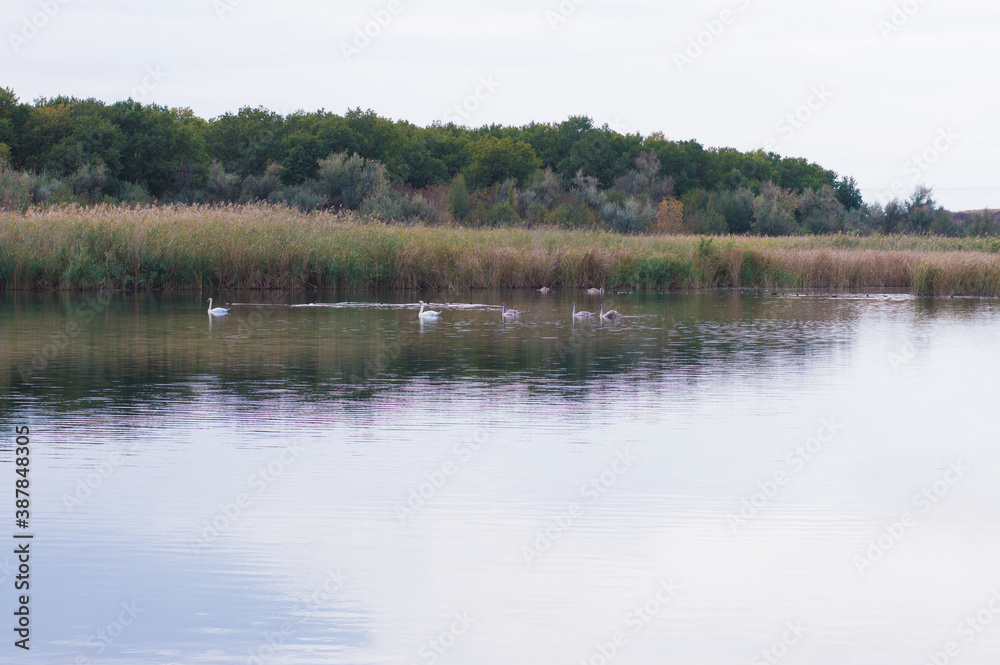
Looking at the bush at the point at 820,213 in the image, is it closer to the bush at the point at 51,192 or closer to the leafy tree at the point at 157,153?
the leafy tree at the point at 157,153

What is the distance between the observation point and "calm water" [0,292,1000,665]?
4879 millimetres

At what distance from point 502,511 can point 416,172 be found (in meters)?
57.6

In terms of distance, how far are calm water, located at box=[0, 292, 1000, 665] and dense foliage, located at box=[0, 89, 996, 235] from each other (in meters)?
27.0

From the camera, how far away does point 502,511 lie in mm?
6637

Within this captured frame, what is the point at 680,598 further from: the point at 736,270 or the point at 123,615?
the point at 736,270

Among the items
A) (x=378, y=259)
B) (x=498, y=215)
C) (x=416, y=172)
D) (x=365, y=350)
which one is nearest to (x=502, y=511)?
(x=365, y=350)

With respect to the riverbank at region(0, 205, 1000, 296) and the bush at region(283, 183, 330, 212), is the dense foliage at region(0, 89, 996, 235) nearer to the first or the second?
the bush at region(283, 183, 330, 212)

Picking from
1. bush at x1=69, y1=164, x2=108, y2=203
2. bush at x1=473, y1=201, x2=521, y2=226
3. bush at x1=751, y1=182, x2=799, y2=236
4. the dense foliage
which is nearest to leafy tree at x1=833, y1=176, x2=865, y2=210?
the dense foliage

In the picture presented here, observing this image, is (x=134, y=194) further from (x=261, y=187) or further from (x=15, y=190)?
(x=15, y=190)

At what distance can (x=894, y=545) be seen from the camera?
6.14m

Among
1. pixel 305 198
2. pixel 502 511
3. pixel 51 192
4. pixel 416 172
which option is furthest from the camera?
pixel 416 172

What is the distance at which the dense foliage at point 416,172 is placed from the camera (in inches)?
1898

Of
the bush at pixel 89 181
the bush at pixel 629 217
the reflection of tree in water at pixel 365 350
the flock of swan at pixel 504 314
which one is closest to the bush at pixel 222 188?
the bush at pixel 89 181

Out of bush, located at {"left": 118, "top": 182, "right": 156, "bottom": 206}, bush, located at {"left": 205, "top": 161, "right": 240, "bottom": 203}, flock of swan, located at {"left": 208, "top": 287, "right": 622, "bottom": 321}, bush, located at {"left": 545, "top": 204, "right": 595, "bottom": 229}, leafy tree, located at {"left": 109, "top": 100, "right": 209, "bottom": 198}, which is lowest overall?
flock of swan, located at {"left": 208, "top": 287, "right": 622, "bottom": 321}
